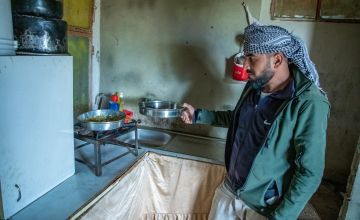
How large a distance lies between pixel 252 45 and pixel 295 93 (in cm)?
23

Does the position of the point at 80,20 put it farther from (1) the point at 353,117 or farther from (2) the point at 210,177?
(1) the point at 353,117

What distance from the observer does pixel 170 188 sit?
155 centimetres

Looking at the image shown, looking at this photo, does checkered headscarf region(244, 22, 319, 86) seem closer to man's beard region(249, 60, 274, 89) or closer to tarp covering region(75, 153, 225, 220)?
man's beard region(249, 60, 274, 89)

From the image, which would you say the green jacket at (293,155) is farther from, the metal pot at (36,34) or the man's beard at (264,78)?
the metal pot at (36,34)

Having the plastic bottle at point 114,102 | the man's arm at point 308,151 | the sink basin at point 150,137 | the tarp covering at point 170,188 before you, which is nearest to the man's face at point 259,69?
the man's arm at point 308,151

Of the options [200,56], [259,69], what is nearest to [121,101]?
[200,56]

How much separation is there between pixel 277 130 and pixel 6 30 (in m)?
1.06

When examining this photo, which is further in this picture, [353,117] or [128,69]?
[128,69]

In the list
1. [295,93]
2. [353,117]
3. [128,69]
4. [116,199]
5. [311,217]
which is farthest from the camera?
[128,69]

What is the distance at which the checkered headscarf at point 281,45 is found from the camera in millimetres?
894

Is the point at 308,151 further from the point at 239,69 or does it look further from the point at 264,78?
the point at 239,69

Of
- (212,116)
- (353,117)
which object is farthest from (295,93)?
(353,117)

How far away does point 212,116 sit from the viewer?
4.14 ft

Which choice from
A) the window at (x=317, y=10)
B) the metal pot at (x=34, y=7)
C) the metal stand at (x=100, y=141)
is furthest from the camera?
the window at (x=317, y=10)
